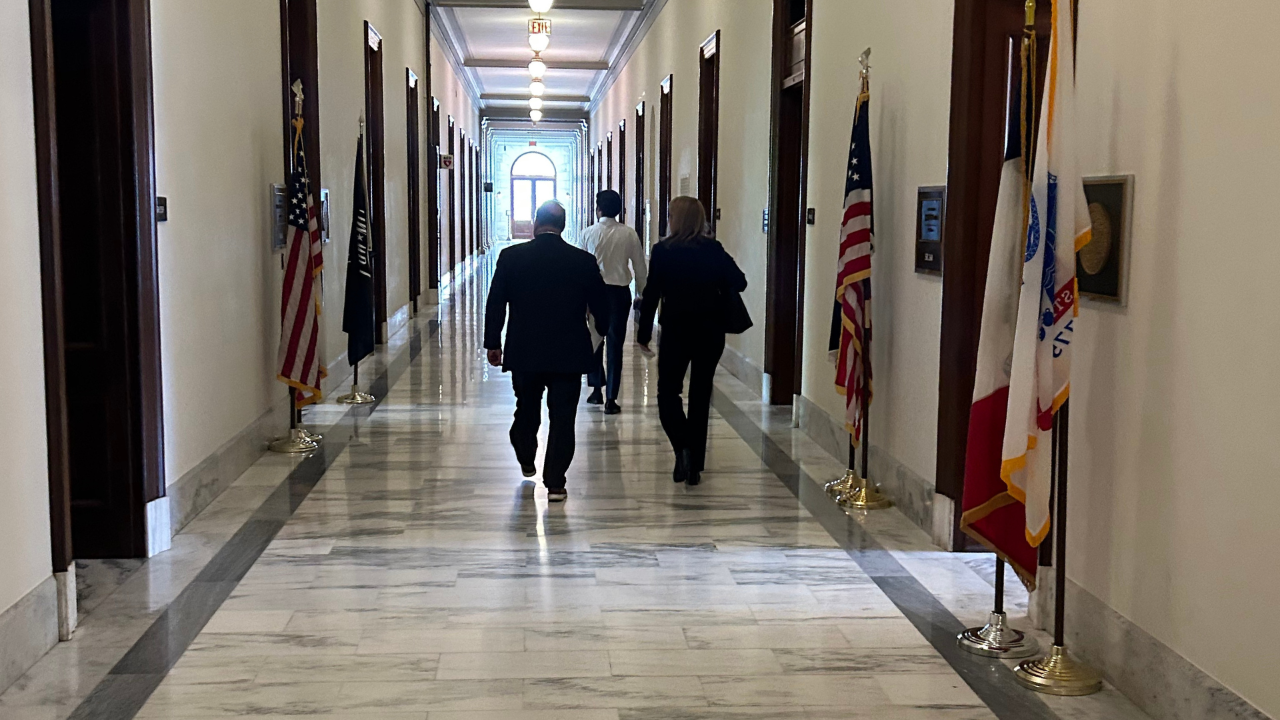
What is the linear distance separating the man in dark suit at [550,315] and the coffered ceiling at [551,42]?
36.1 feet

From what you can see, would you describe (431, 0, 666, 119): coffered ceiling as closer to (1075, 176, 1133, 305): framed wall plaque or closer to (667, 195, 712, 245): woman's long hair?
(667, 195, 712, 245): woman's long hair

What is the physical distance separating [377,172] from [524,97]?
22099 millimetres

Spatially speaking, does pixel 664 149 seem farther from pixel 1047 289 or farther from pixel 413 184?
pixel 1047 289

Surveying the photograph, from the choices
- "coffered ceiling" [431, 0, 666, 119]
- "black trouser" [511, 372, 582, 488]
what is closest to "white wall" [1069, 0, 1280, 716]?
"black trouser" [511, 372, 582, 488]

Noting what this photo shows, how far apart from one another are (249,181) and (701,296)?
261 cm

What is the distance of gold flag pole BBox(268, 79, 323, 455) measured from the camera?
717 cm

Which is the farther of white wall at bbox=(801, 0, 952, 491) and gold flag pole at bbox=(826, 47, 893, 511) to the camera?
gold flag pole at bbox=(826, 47, 893, 511)

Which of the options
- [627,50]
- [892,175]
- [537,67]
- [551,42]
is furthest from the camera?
[551,42]

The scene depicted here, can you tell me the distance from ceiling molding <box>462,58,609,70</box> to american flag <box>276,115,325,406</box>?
58.3 feet

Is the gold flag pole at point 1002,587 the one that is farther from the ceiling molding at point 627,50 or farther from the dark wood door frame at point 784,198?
the ceiling molding at point 627,50

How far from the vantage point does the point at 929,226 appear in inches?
215

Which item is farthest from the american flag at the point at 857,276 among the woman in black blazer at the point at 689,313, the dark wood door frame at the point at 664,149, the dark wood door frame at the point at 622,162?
the dark wood door frame at the point at 622,162

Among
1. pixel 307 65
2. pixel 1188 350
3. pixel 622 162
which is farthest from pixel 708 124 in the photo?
pixel 622 162

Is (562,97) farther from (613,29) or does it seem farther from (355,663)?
(355,663)
